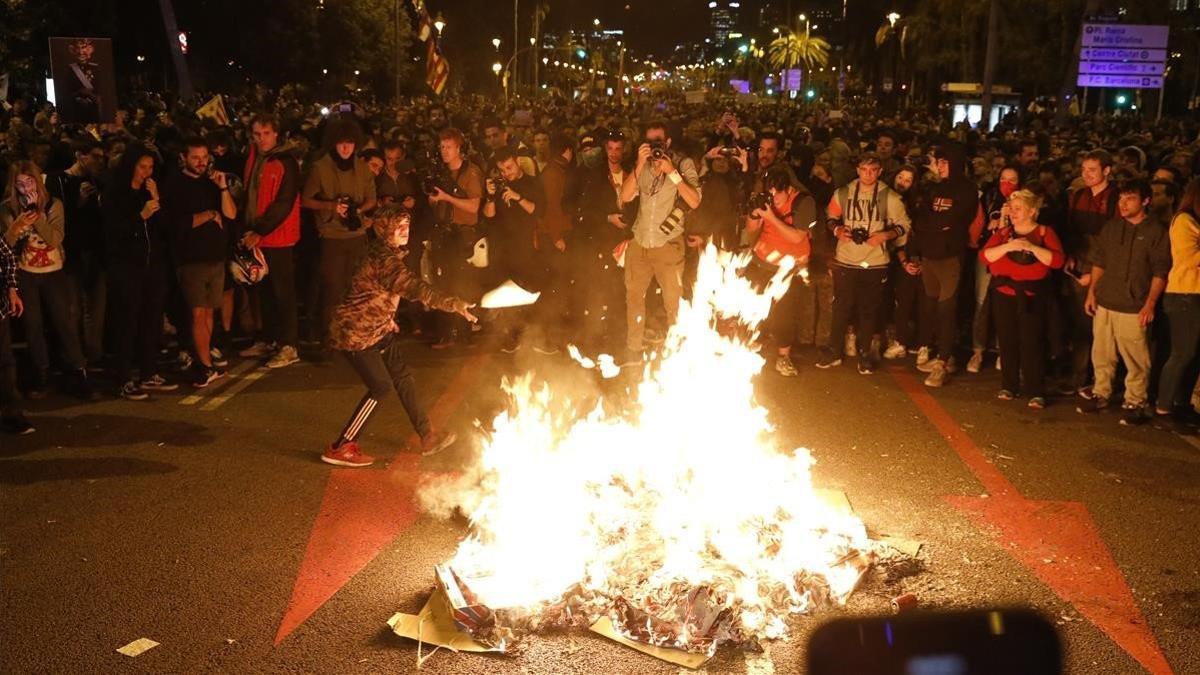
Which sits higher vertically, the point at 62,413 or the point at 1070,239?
the point at 1070,239

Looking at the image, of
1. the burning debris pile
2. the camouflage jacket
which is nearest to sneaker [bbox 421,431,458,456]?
the burning debris pile

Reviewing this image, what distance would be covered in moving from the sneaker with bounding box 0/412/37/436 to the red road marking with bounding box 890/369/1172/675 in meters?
6.49

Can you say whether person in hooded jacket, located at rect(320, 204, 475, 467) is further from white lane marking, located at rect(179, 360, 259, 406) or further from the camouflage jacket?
white lane marking, located at rect(179, 360, 259, 406)

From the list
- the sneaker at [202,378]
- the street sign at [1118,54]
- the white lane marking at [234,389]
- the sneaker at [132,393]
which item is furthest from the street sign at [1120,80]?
the sneaker at [132,393]

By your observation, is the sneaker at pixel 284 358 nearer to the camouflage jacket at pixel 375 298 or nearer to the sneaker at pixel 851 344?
the camouflage jacket at pixel 375 298

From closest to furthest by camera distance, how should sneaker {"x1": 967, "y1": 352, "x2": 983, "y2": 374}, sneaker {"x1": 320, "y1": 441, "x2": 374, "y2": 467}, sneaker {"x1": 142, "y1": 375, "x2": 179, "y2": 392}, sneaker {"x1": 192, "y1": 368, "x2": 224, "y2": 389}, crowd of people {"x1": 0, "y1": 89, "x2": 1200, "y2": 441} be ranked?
1. sneaker {"x1": 320, "y1": 441, "x2": 374, "y2": 467}
2. crowd of people {"x1": 0, "y1": 89, "x2": 1200, "y2": 441}
3. sneaker {"x1": 142, "y1": 375, "x2": 179, "y2": 392}
4. sneaker {"x1": 192, "y1": 368, "x2": 224, "y2": 389}
5. sneaker {"x1": 967, "y1": 352, "x2": 983, "y2": 374}

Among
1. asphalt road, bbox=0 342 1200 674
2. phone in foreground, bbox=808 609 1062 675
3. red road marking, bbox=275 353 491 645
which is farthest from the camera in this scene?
red road marking, bbox=275 353 491 645

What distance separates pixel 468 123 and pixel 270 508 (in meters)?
16.8

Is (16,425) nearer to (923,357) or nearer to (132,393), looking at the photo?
(132,393)

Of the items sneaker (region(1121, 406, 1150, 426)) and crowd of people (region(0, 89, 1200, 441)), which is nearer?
crowd of people (region(0, 89, 1200, 441))

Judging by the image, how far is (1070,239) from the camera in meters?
9.70

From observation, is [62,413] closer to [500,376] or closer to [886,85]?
[500,376]

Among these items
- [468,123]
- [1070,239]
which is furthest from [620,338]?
[468,123]

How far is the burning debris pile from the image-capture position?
16.9ft
